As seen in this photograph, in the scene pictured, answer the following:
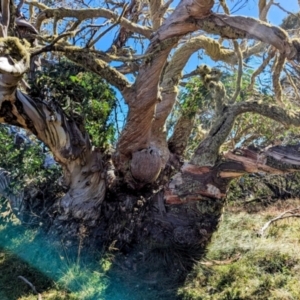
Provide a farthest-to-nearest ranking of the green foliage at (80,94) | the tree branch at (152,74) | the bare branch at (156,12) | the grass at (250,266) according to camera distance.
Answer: the bare branch at (156,12)
the green foliage at (80,94)
the tree branch at (152,74)
the grass at (250,266)

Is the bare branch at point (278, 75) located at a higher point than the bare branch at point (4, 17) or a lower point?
higher

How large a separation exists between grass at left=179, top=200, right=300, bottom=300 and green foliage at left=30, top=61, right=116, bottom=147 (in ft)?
6.43

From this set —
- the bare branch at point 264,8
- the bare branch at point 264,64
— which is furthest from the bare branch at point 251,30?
the bare branch at point 264,8

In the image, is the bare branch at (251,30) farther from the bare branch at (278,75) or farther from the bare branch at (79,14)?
the bare branch at (79,14)

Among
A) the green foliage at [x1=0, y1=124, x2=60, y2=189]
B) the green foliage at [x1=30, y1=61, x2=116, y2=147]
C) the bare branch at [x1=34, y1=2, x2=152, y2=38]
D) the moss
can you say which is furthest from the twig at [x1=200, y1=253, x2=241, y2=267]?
the bare branch at [x1=34, y1=2, x2=152, y2=38]

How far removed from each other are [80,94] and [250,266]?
2707mm

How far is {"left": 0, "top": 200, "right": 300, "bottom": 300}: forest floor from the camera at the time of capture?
352 cm

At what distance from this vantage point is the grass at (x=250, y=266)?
11.3 feet

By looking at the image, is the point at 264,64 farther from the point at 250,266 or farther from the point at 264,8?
→ the point at 250,266

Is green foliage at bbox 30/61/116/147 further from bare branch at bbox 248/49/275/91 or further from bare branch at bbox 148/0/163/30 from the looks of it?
bare branch at bbox 248/49/275/91

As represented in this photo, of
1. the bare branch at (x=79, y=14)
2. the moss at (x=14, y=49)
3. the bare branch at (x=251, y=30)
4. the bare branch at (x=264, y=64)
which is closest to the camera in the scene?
the moss at (x=14, y=49)

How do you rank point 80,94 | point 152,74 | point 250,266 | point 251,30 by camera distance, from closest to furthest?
point 251,30 < point 250,266 < point 152,74 < point 80,94

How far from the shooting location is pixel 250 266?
381 cm

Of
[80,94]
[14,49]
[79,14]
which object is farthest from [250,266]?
[79,14]
